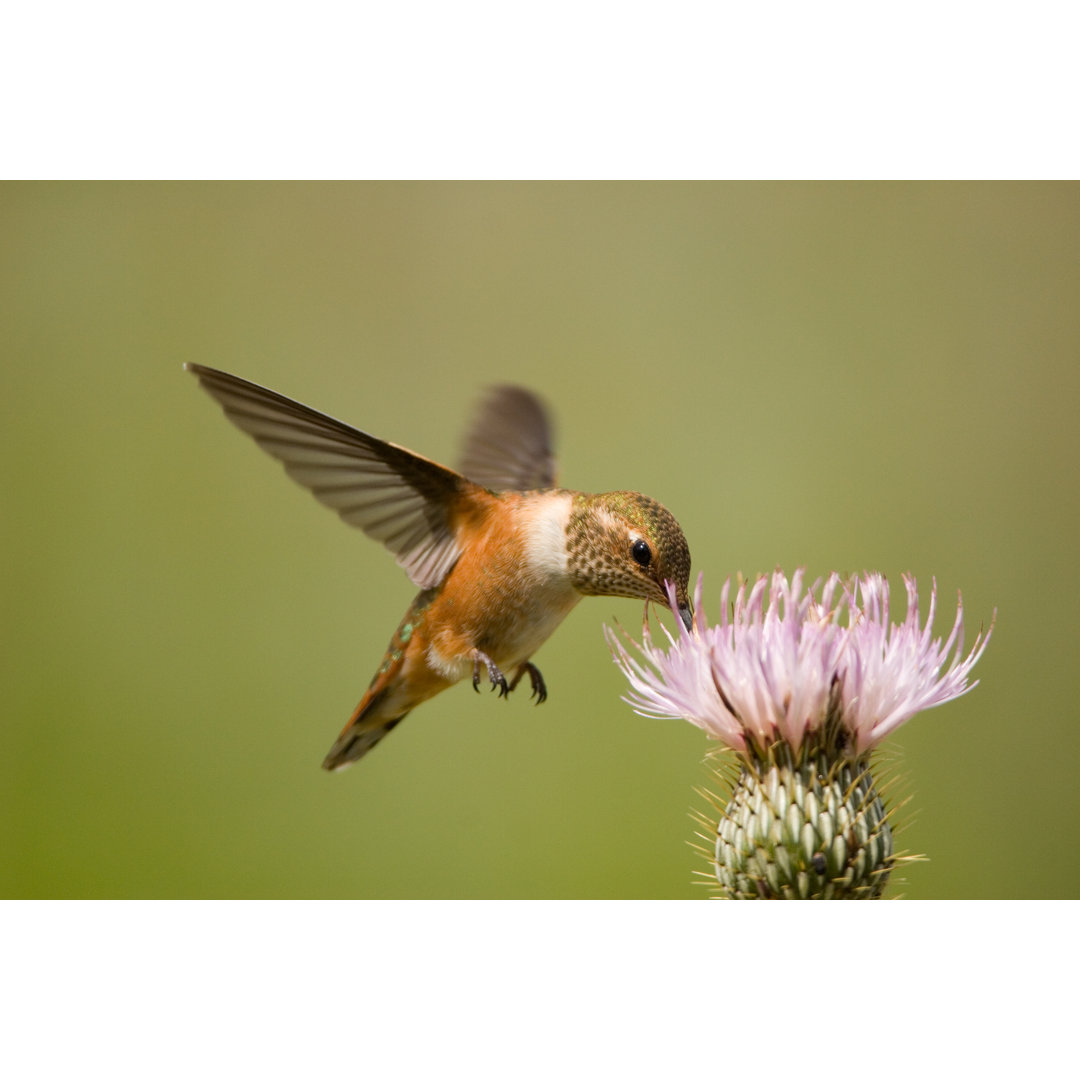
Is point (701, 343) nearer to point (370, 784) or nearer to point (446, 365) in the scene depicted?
point (446, 365)

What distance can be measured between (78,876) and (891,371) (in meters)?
2.84

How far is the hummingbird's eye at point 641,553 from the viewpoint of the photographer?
6.38 ft

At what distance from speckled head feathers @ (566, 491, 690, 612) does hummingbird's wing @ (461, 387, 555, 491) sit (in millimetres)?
528

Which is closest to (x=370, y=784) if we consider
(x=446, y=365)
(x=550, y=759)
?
(x=550, y=759)

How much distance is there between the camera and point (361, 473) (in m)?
2.06

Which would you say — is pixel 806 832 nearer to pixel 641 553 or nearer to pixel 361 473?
pixel 641 553

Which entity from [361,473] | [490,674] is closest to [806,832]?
[490,674]

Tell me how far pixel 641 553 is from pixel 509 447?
31.2 inches

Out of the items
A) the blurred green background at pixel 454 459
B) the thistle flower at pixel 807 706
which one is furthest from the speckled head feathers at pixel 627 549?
the blurred green background at pixel 454 459

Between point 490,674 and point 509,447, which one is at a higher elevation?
point 509,447

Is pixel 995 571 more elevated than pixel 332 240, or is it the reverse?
pixel 332 240

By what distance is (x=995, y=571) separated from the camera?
308cm

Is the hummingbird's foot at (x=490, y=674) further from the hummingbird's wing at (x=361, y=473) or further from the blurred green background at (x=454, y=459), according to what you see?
the blurred green background at (x=454, y=459)

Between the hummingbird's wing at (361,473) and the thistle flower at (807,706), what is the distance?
52 centimetres
